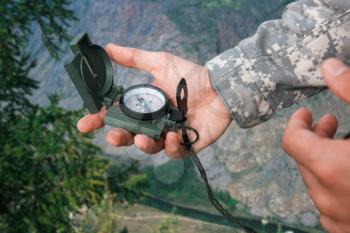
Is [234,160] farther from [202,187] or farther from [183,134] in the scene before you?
[183,134]

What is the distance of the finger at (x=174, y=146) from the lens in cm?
192

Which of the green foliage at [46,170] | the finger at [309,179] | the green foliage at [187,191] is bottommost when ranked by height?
the green foliage at [187,191]

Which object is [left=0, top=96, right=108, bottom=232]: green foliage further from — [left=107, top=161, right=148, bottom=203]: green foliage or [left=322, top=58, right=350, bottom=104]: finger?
[left=322, top=58, right=350, bottom=104]: finger

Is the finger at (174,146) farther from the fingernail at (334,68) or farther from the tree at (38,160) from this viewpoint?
the tree at (38,160)

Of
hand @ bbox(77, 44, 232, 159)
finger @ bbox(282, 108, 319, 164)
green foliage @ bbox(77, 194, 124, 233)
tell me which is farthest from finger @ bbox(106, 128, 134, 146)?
green foliage @ bbox(77, 194, 124, 233)

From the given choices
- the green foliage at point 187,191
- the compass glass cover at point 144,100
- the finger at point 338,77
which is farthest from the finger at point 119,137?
the green foliage at point 187,191

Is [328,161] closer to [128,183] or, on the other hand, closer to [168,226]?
[128,183]

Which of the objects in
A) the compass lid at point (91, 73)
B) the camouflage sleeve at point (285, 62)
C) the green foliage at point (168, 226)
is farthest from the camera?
the green foliage at point (168, 226)

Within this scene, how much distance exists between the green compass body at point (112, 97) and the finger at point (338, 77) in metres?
0.86

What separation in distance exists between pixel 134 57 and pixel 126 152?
1.28 metres

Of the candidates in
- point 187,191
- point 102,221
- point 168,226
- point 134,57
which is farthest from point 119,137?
point 187,191

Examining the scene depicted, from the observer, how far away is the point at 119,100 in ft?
6.76

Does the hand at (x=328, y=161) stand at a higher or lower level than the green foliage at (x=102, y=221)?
higher

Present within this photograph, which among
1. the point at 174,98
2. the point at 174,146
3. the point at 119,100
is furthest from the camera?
the point at 174,98
